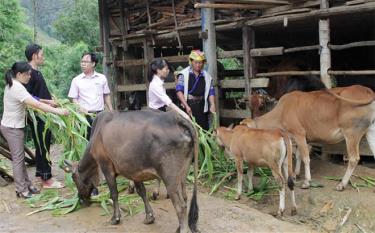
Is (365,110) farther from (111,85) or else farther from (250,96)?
(111,85)

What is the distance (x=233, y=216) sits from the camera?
5926mm

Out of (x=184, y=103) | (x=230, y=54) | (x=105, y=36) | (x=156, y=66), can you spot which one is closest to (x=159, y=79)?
(x=156, y=66)

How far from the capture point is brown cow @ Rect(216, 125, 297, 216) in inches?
242

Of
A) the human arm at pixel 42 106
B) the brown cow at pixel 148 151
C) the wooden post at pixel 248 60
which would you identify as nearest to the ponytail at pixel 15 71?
the human arm at pixel 42 106

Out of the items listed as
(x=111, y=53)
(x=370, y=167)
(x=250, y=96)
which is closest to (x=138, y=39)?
(x=111, y=53)

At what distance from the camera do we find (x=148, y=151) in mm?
5078

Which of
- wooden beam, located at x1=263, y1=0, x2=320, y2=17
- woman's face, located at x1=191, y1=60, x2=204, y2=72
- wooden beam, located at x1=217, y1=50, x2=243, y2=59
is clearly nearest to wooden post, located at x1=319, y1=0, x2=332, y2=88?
wooden beam, located at x1=263, y1=0, x2=320, y2=17

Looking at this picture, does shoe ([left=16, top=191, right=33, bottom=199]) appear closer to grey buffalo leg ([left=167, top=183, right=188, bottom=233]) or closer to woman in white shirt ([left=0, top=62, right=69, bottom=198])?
woman in white shirt ([left=0, top=62, right=69, bottom=198])

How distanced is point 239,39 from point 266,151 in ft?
15.3

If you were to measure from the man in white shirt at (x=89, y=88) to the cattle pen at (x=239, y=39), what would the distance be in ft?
5.96

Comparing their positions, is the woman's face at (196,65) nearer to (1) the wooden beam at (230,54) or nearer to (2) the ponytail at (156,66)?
(2) the ponytail at (156,66)

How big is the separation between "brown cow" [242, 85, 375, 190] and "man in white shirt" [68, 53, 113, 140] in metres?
2.30

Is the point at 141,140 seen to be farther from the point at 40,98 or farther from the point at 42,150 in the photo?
the point at 42,150

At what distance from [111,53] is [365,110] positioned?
704cm
